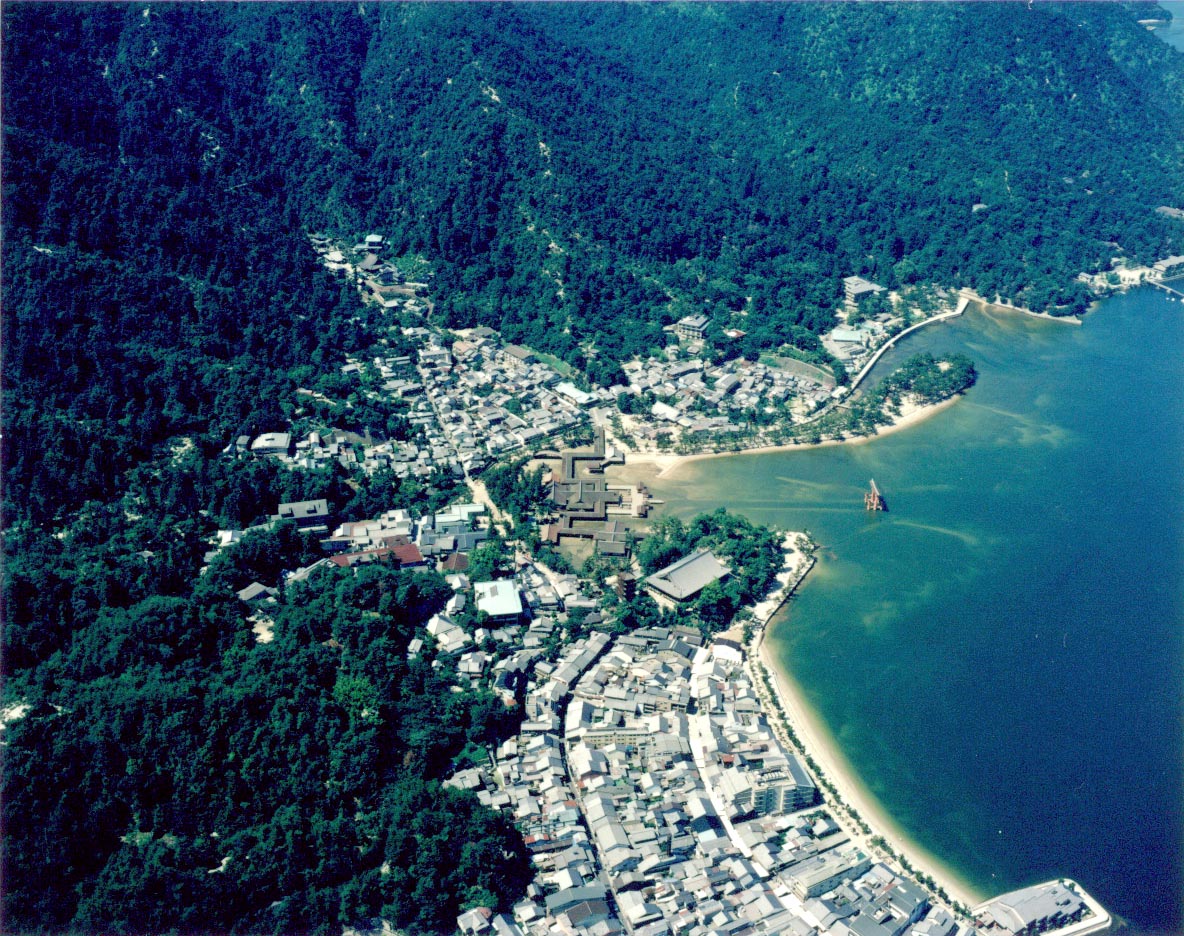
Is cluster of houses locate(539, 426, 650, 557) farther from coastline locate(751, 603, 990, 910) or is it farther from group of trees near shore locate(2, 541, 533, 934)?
group of trees near shore locate(2, 541, 533, 934)

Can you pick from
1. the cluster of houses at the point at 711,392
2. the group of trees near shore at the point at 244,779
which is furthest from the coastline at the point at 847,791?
the cluster of houses at the point at 711,392

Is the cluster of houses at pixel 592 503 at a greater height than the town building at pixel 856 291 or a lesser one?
lesser

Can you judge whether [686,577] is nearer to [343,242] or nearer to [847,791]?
Result: [847,791]

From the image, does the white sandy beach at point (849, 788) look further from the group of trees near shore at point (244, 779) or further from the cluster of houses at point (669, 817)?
the group of trees near shore at point (244, 779)

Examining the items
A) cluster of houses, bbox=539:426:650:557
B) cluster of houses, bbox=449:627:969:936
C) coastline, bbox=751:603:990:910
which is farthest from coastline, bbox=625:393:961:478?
cluster of houses, bbox=449:627:969:936

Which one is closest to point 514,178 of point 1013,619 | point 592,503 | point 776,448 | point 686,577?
point 776,448

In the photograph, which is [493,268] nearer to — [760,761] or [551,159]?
[551,159]

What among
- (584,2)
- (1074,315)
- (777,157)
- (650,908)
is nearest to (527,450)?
(650,908)
